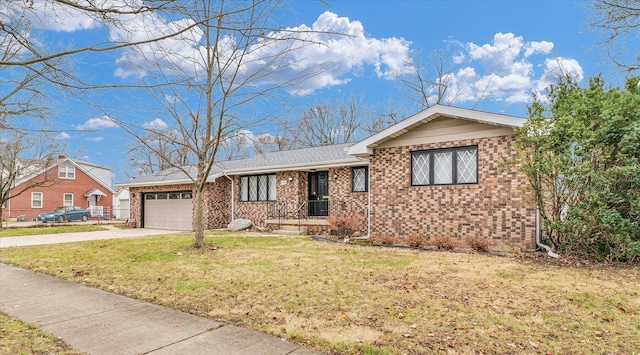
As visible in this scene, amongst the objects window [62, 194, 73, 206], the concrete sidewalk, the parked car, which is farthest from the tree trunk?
window [62, 194, 73, 206]

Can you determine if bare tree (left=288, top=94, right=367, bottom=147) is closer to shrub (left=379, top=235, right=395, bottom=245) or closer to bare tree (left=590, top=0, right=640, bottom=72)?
shrub (left=379, top=235, right=395, bottom=245)

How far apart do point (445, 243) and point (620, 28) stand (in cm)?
809

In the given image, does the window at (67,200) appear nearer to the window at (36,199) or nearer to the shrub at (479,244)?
the window at (36,199)

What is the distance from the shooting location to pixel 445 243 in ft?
32.6

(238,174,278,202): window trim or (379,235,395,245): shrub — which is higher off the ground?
(238,174,278,202): window trim

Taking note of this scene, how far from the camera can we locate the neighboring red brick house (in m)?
33.5

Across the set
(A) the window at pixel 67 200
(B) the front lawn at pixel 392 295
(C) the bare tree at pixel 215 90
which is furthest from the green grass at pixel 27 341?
(A) the window at pixel 67 200

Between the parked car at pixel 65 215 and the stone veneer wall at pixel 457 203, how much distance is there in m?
28.1

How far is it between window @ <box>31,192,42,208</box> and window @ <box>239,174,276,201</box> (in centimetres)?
2726

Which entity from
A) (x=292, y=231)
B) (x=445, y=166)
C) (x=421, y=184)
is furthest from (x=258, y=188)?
(x=445, y=166)

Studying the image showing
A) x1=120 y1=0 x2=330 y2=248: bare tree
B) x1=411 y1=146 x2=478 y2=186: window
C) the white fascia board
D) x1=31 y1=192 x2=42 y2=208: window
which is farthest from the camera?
x1=31 y1=192 x2=42 y2=208: window

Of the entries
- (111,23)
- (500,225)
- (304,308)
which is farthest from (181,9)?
(500,225)

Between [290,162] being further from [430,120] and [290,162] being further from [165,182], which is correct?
[165,182]

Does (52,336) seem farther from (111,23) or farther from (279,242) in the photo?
(279,242)
